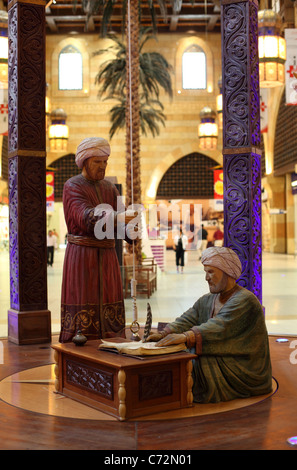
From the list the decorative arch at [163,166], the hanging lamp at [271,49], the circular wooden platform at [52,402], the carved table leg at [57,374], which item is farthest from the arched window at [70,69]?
the carved table leg at [57,374]

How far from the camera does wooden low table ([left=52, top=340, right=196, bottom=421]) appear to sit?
3.60m

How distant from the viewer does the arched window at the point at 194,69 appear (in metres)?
27.8

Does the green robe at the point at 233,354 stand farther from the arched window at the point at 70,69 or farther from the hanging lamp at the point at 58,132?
the arched window at the point at 70,69

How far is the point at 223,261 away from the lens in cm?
411

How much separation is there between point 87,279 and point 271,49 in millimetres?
7931

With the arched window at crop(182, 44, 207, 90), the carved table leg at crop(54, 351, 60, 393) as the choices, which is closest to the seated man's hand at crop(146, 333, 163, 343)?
Answer: the carved table leg at crop(54, 351, 60, 393)

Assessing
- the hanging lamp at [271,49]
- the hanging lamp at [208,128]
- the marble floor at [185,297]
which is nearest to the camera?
the marble floor at [185,297]

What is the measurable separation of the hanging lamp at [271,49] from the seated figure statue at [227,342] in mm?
7841

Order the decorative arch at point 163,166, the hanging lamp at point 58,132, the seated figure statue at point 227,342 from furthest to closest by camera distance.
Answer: the decorative arch at point 163,166, the hanging lamp at point 58,132, the seated figure statue at point 227,342

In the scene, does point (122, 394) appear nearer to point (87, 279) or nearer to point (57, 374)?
point (57, 374)

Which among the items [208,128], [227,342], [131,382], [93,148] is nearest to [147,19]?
[208,128]

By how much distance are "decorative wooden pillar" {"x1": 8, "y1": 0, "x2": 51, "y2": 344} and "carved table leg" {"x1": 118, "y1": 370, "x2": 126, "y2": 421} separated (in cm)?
282

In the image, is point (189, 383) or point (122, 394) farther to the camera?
point (189, 383)

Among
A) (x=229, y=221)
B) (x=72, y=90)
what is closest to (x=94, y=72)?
(x=72, y=90)
